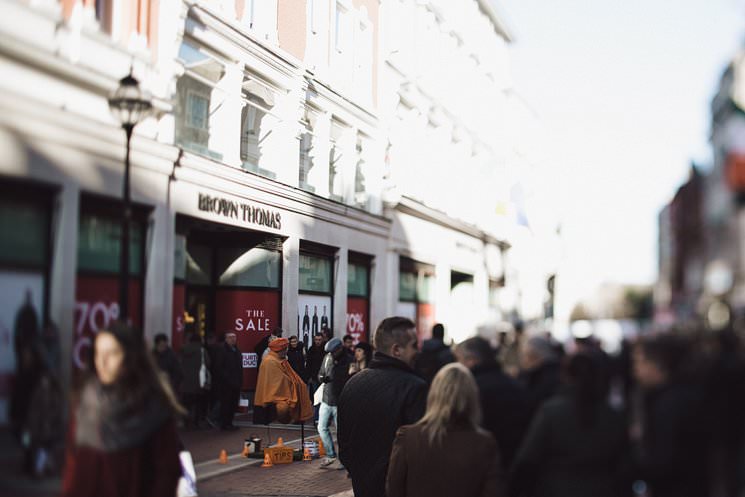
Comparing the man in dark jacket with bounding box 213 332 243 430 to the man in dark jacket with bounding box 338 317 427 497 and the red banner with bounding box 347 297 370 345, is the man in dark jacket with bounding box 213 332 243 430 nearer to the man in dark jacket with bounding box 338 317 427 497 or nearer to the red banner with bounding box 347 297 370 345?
the man in dark jacket with bounding box 338 317 427 497

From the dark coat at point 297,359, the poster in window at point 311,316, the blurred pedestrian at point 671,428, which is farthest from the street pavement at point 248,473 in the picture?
the blurred pedestrian at point 671,428

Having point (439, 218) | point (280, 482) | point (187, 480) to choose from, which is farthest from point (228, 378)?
point (439, 218)

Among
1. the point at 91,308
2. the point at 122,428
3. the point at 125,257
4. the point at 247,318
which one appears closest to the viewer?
the point at 122,428

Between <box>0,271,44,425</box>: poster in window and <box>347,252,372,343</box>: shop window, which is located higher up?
<box>347,252,372,343</box>: shop window

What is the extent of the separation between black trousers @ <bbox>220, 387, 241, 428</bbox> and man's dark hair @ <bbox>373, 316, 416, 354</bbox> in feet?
22.3

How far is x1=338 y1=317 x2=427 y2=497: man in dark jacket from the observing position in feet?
25.4

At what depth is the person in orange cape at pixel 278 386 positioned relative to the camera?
15414mm

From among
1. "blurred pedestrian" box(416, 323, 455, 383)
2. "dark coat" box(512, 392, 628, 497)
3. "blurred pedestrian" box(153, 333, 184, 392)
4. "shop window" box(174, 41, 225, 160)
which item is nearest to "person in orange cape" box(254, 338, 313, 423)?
"blurred pedestrian" box(416, 323, 455, 383)

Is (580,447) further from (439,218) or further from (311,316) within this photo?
(439,218)

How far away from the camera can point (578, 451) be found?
6.04m

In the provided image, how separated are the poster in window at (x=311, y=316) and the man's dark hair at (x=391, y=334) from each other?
1326 centimetres

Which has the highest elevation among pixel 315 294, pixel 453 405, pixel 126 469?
pixel 315 294

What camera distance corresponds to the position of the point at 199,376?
47.9 feet

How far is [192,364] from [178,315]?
77 cm
